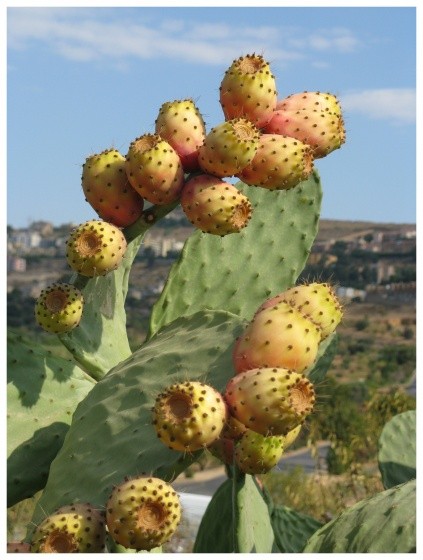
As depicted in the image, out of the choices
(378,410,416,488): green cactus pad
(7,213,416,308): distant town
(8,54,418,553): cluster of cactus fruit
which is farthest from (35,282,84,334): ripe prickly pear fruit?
(7,213,416,308): distant town

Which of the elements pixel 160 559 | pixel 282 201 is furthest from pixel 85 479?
pixel 282 201

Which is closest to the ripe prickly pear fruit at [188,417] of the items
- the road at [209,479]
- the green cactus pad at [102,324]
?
the green cactus pad at [102,324]

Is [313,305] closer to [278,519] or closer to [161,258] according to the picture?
[278,519]

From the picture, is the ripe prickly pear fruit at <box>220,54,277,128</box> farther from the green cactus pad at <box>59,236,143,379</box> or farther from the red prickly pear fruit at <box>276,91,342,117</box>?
the green cactus pad at <box>59,236,143,379</box>

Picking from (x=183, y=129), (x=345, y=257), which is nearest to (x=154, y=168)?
(x=183, y=129)

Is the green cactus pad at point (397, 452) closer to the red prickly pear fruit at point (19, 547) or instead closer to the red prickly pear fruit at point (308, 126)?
the red prickly pear fruit at point (308, 126)

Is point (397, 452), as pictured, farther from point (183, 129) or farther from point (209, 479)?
point (209, 479)
